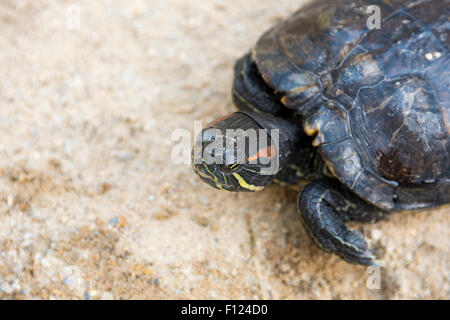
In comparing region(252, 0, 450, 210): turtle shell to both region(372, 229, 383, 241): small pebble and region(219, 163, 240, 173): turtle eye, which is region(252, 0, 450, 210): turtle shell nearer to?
region(372, 229, 383, 241): small pebble

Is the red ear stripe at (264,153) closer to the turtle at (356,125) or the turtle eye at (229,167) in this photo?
the turtle at (356,125)

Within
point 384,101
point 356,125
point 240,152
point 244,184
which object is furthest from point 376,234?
point 240,152

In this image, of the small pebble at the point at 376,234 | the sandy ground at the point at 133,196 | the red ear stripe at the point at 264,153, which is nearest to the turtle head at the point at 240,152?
the red ear stripe at the point at 264,153

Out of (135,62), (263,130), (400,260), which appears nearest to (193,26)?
(135,62)

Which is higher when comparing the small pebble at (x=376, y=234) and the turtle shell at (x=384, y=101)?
the turtle shell at (x=384, y=101)

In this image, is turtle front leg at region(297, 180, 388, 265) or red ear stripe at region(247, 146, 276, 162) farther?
turtle front leg at region(297, 180, 388, 265)

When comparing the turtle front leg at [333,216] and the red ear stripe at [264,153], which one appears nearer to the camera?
the red ear stripe at [264,153]

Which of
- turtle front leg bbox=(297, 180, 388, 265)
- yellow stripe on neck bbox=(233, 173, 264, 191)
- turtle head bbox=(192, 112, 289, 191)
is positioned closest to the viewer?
turtle head bbox=(192, 112, 289, 191)

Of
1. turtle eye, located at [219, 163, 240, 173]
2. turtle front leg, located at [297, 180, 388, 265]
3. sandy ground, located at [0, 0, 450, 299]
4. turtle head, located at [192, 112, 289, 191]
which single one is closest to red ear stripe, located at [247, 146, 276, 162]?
turtle head, located at [192, 112, 289, 191]
